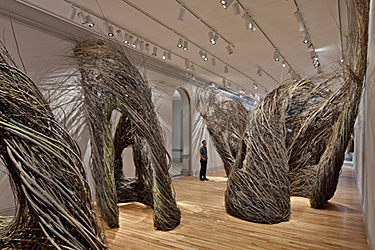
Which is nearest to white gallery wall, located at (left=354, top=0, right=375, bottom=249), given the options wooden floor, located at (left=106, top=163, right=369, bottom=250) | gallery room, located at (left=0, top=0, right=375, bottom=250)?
gallery room, located at (left=0, top=0, right=375, bottom=250)

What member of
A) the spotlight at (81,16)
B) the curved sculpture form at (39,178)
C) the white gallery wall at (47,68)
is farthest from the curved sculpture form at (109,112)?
the curved sculpture form at (39,178)

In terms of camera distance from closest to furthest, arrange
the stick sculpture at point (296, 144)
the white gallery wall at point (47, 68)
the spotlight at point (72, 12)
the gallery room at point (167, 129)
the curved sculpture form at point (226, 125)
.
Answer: the gallery room at point (167, 129)
the stick sculpture at point (296, 144)
the white gallery wall at point (47, 68)
the spotlight at point (72, 12)
the curved sculpture form at point (226, 125)

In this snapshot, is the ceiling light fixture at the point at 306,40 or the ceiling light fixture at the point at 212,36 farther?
the ceiling light fixture at the point at 306,40

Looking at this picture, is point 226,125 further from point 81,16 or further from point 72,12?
point 72,12

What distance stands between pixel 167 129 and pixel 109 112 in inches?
41.1

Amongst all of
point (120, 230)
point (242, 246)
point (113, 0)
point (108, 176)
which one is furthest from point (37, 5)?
point (242, 246)

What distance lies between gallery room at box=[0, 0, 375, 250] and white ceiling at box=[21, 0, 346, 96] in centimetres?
3

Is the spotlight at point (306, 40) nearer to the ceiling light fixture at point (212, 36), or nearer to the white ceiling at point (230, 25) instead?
the white ceiling at point (230, 25)

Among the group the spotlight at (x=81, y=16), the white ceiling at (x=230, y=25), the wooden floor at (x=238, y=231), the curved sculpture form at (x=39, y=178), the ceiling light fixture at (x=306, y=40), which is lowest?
the wooden floor at (x=238, y=231)

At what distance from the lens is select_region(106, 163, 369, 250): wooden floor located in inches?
106

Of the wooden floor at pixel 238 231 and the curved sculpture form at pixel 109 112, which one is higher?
the curved sculpture form at pixel 109 112

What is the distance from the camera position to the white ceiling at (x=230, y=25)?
380 cm

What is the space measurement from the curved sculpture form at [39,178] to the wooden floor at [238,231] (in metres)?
1.80

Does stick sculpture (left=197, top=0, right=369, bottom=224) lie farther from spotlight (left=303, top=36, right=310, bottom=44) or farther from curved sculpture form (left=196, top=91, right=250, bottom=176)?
curved sculpture form (left=196, top=91, right=250, bottom=176)
